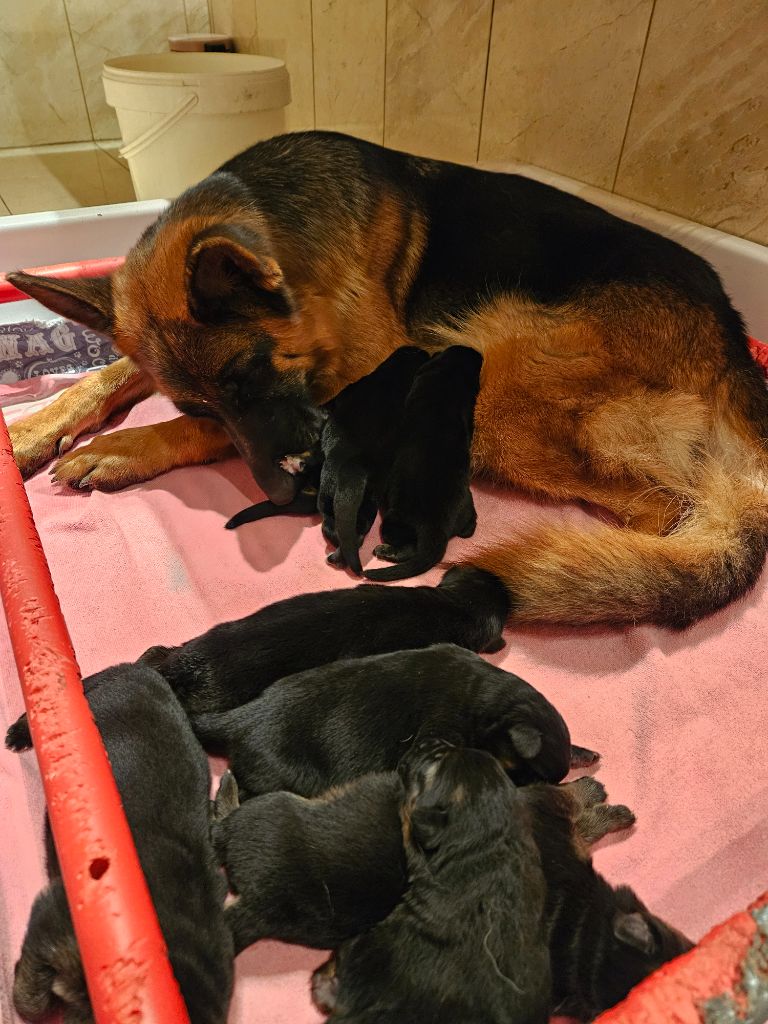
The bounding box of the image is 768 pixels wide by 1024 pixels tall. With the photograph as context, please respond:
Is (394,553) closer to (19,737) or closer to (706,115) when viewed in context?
(19,737)

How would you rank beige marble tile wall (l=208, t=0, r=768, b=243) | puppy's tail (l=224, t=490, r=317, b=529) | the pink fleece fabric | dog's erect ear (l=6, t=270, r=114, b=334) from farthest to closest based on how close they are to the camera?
beige marble tile wall (l=208, t=0, r=768, b=243)
puppy's tail (l=224, t=490, r=317, b=529)
dog's erect ear (l=6, t=270, r=114, b=334)
the pink fleece fabric

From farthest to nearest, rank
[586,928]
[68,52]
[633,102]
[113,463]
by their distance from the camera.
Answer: [68,52], [633,102], [113,463], [586,928]

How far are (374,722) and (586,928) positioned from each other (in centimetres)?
44

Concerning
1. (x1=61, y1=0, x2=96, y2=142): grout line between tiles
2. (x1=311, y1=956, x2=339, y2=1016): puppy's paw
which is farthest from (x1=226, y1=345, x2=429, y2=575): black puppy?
(x1=61, y1=0, x2=96, y2=142): grout line between tiles

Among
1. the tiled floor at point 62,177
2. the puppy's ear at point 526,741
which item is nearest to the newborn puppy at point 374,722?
the puppy's ear at point 526,741

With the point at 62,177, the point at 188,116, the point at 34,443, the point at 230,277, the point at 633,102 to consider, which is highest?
the point at 633,102

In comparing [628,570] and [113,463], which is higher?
[628,570]

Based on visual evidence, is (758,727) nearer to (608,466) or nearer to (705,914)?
(705,914)

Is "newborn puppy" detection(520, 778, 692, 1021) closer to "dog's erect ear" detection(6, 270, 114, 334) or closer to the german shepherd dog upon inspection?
the german shepherd dog

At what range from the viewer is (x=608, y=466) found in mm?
1881

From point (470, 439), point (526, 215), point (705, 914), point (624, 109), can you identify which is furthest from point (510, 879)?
point (624, 109)

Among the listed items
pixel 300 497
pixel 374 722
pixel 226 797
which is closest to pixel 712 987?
pixel 374 722

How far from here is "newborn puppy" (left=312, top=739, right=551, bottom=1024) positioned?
87 centimetres

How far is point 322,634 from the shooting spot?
Answer: 1.35 meters
